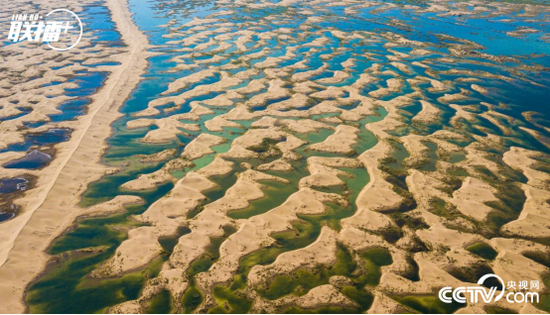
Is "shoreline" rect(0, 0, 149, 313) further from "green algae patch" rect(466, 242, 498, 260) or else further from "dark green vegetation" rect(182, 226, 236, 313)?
"green algae patch" rect(466, 242, 498, 260)

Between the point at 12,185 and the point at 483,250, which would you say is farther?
the point at 12,185

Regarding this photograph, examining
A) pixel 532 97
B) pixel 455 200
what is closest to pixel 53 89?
pixel 455 200

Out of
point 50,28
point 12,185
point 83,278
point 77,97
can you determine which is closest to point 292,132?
point 83,278

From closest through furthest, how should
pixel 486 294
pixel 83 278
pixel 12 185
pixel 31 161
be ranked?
pixel 486 294
pixel 83 278
pixel 12 185
pixel 31 161

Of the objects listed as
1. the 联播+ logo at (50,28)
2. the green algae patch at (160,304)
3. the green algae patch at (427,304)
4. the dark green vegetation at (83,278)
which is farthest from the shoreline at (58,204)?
the 联播+ logo at (50,28)

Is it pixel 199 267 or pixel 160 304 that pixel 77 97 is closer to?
pixel 199 267

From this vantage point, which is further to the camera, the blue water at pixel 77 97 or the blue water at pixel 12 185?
the blue water at pixel 77 97

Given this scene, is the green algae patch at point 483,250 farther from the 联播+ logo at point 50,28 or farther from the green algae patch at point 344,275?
the 联播+ logo at point 50,28
